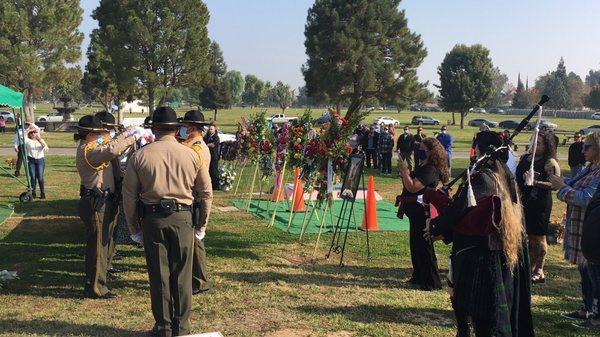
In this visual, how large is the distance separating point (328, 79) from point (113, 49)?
65.1 ft

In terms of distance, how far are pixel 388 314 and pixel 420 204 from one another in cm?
154

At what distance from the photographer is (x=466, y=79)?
58469 mm

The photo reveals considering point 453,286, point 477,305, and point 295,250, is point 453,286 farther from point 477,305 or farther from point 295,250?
point 295,250

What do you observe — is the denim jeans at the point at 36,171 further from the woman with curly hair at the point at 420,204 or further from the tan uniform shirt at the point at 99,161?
the woman with curly hair at the point at 420,204

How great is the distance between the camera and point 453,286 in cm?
458

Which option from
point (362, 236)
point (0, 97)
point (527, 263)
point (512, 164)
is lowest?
point (362, 236)

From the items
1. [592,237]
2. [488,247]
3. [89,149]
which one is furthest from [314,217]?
[592,237]

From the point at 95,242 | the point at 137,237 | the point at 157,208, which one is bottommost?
the point at 95,242

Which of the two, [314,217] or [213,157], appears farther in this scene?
[213,157]

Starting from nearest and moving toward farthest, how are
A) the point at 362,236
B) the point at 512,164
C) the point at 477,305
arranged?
the point at 477,305
the point at 512,164
the point at 362,236

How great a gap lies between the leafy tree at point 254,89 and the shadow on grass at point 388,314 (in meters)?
111

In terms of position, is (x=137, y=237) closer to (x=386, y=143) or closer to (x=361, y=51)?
(x=386, y=143)

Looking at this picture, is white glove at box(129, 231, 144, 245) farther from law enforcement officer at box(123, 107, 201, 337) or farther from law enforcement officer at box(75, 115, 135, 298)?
law enforcement officer at box(75, 115, 135, 298)

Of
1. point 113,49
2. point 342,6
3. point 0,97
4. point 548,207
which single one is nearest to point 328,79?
point 342,6
